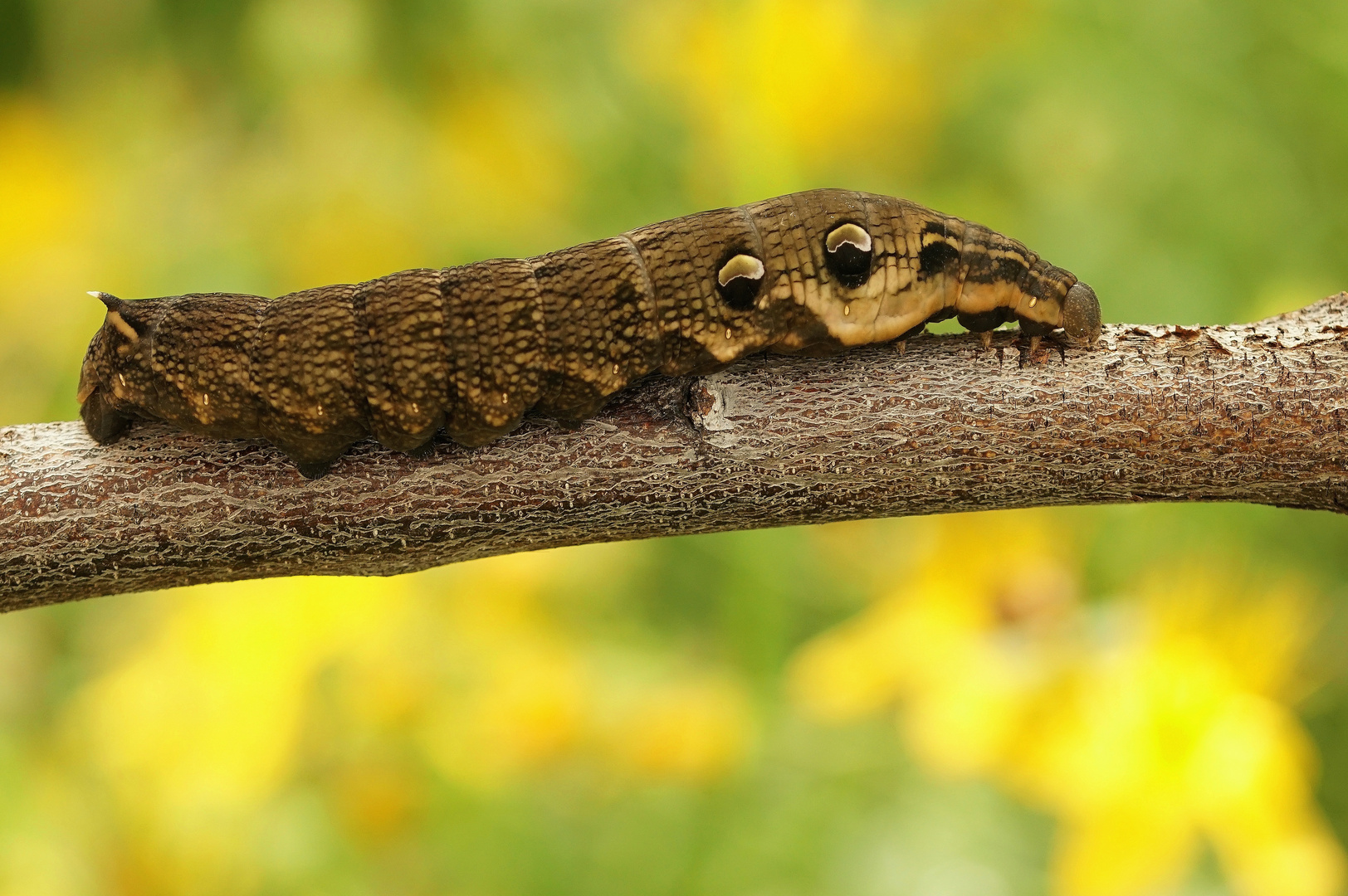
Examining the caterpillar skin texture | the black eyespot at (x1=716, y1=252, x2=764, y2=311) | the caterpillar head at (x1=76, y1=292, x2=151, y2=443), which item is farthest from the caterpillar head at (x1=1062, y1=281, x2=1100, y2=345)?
the caterpillar head at (x1=76, y1=292, x2=151, y2=443)

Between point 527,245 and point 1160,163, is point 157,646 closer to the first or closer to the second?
point 527,245

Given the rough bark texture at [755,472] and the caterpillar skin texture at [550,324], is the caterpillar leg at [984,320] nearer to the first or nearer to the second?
the caterpillar skin texture at [550,324]

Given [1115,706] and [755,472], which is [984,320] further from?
[1115,706]

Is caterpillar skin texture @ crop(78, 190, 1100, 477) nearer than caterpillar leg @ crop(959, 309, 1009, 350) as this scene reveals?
Yes

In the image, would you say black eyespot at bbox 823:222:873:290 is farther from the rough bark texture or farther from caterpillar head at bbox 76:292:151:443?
caterpillar head at bbox 76:292:151:443

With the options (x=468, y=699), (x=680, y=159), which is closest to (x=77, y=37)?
(x=680, y=159)

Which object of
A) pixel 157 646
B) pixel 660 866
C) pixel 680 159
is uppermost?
pixel 680 159
